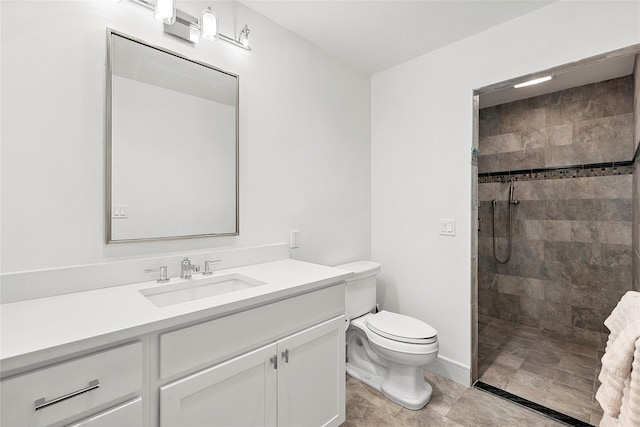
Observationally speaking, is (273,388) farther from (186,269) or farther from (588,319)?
(588,319)

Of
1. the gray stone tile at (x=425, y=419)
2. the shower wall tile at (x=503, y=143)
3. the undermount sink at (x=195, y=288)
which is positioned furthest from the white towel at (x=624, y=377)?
the shower wall tile at (x=503, y=143)

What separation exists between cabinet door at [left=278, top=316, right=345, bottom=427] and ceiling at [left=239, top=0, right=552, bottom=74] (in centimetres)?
173

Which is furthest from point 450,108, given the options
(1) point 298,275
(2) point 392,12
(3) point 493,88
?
(1) point 298,275

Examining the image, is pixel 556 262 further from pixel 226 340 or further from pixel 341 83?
pixel 226 340

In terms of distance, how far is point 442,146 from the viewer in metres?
2.23

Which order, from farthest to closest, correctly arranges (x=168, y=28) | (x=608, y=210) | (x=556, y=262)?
(x=556, y=262) → (x=608, y=210) → (x=168, y=28)

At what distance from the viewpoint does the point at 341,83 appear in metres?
2.41

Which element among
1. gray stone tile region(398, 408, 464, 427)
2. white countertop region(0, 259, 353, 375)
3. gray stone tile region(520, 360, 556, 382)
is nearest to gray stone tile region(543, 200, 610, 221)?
gray stone tile region(520, 360, 556, 382)

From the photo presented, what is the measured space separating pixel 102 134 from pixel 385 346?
181cm

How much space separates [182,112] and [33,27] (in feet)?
1.92

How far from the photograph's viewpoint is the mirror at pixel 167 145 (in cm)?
137

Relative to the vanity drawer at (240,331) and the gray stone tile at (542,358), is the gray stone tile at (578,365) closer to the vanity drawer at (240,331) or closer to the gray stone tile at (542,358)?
the gray stone tile at (542,358)

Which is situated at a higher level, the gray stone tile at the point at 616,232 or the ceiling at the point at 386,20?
the ceiling at the point at 386,20

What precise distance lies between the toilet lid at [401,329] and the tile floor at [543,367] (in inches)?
27.2
